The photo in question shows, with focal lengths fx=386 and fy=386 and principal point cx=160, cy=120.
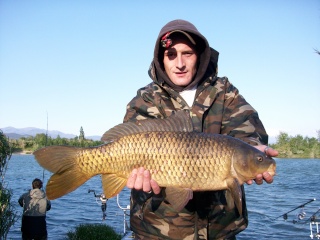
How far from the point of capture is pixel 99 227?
12.1 meters

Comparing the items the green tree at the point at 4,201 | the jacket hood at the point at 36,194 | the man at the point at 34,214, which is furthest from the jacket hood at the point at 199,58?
the jacket hood at the point at 36,194

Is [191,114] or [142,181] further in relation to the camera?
[191,114]

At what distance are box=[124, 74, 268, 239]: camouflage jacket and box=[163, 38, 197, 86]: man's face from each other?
14 cm

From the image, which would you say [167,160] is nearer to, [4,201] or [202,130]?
[202,130]

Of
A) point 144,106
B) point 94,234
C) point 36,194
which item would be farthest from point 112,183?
point 94,234

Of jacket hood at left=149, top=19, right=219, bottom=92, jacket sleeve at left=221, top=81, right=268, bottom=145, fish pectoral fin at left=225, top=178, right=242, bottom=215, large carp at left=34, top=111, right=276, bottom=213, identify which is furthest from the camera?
jacket hood at left=149, top=19, right=219, bottom=92

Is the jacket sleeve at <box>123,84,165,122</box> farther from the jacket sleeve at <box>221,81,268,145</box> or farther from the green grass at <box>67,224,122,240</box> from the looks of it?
the green grass at <box>67,224,122,240</box>

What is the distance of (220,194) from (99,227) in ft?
31.8

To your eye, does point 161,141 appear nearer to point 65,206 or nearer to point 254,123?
point 254,123

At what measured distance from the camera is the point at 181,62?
338 cm

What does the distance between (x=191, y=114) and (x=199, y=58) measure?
2.32 feet

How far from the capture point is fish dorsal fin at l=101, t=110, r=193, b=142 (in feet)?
9.95

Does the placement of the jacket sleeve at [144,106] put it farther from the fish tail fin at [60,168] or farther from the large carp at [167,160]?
the fish tail fin at [60,168]

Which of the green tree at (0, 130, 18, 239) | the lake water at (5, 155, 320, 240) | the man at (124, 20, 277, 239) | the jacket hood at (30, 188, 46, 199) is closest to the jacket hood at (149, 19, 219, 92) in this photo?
the man at (124, 20, 277, 239)
